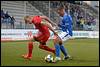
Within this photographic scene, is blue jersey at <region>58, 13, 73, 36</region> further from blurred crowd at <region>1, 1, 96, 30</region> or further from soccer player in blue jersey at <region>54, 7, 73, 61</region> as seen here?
blurred crowd at <region>1, 1, 96, 30</region>

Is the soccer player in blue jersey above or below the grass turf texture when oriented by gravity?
above

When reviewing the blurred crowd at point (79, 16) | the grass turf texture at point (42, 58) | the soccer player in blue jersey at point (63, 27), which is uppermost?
the soccer player in blue jersey at point (63, 27)

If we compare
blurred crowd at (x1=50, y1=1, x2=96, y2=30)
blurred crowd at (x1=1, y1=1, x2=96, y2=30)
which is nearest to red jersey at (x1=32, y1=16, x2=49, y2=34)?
blurred crowd at (x1=1, y1=1, x2=96, y2=30)

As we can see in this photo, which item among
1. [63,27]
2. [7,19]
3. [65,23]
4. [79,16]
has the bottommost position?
[79,16]

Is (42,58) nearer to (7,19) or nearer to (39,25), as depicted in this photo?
(39,25)

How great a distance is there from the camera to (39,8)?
43.5 metres

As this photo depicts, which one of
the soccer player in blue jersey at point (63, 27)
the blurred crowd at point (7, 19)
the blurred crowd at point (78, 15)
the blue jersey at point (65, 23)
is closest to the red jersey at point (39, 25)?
the soccer player in blue jersey at point (63, 27)

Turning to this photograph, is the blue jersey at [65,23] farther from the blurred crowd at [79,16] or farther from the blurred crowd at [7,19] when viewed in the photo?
the blurred crowd at [79,16]

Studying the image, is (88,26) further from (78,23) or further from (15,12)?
(15,12)

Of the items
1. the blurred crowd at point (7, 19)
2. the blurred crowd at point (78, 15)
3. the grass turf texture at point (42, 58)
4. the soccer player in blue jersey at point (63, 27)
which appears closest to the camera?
the grass turf texture at point (42, 58)

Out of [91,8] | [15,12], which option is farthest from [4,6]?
[91,8]

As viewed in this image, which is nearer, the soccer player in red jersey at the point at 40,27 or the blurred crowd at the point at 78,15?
the soccer player in red jersey at the point at 40,27

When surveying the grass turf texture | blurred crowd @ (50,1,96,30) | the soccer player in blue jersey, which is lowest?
blurred crowd @ (50,1,96,30)

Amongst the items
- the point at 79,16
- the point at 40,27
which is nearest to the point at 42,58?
the point at 40,27
